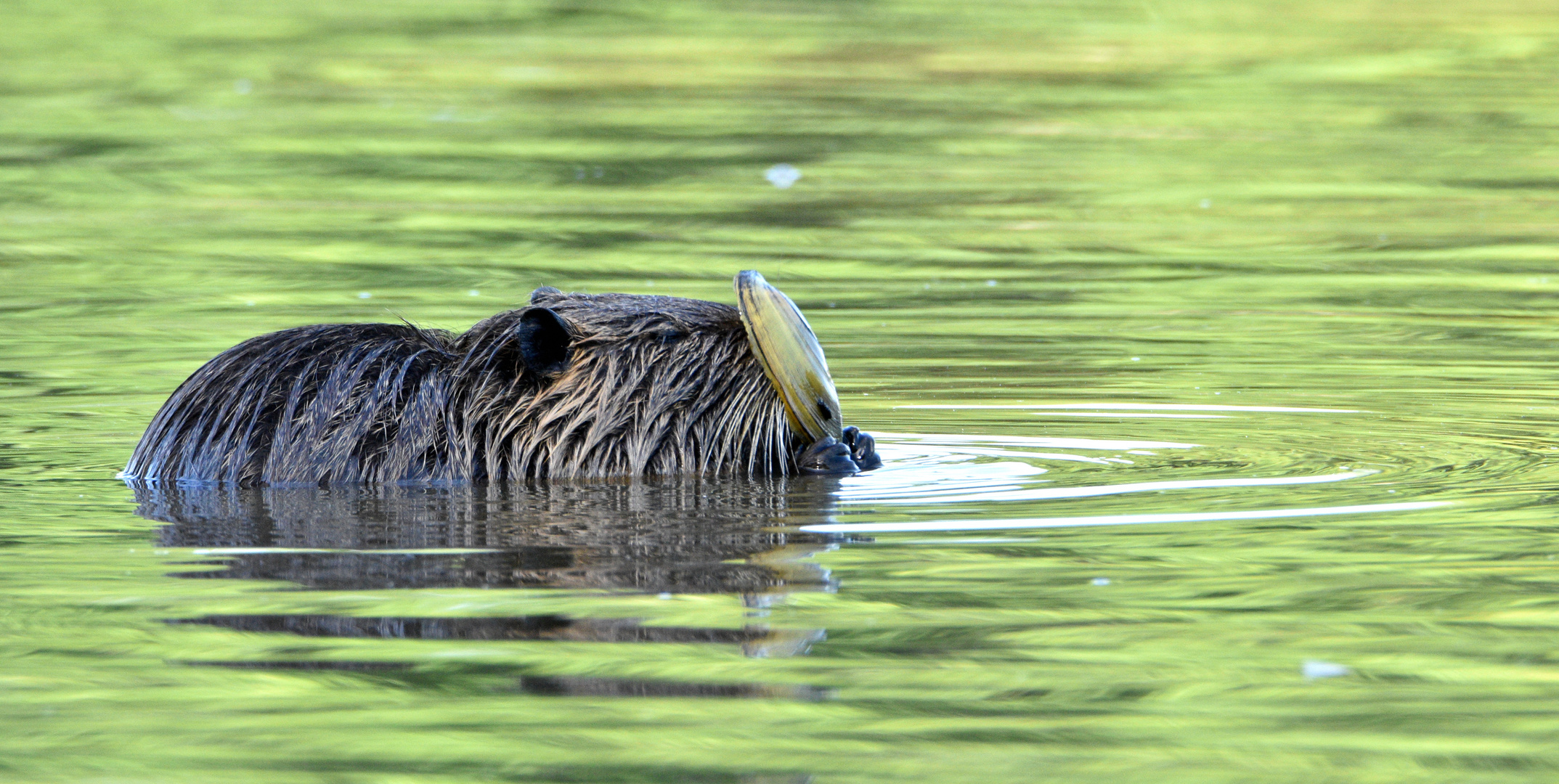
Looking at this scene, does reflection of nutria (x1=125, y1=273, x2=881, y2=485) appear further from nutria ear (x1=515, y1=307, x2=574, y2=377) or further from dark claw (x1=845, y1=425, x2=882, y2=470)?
dark claw (x1=845, y1=425, x2=882, y2=470)

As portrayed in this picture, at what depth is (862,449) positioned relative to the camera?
7.08 metres

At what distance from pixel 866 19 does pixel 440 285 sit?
1502 cm

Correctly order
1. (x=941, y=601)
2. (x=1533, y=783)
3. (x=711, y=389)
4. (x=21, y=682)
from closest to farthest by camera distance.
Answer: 1. (x=1533, y=783)
2. (x=21, y=682)
3. (x=941, y=601)
4. (x=711, y=389)

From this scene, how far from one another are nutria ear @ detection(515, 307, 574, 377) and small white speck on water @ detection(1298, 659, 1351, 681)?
270cm

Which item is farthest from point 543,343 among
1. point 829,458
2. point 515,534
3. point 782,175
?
point 782,175

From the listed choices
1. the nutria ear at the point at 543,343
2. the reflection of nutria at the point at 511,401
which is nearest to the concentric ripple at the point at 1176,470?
the reflection of nutria at the point at 511,401

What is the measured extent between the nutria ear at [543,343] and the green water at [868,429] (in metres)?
0.40

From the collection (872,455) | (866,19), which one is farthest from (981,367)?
(866,19)

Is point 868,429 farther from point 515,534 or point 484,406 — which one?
point 515,534

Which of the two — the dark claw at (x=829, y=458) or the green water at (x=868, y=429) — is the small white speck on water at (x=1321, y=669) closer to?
the green water at (x=868, y=429)

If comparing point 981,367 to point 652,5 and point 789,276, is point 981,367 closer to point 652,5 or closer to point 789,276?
point 789,276

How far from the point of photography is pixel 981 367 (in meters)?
9.43

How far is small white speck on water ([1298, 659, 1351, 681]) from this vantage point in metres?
4.63

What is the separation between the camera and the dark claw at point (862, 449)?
7.07 m
